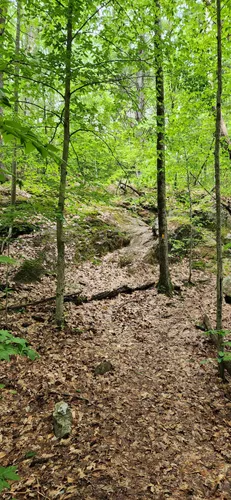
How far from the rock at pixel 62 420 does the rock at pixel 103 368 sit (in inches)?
39.4

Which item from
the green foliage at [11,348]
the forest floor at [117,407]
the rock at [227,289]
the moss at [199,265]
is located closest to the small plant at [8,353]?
the green foliage at [11,348]

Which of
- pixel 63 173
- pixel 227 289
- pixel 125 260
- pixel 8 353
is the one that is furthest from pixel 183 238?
pixel 8 353

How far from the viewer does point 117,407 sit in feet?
14.0

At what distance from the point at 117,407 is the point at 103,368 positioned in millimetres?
873

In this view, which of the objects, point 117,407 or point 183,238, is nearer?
point 117,407

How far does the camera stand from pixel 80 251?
9.91m

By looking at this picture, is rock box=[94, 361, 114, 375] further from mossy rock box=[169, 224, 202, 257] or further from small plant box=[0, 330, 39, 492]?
mossy rock box=[169, 224, 202, 257]

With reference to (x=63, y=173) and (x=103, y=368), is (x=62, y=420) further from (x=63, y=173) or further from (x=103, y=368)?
(x=63, y=173)

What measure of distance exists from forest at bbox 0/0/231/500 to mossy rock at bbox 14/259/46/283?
A: 40mm

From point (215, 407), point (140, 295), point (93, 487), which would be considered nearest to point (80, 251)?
point (140, 295)

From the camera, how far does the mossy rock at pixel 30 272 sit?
746cm

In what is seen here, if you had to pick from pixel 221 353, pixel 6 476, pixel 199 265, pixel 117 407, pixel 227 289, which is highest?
pixel 199 265

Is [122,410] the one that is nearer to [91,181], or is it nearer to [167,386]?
[167,386]

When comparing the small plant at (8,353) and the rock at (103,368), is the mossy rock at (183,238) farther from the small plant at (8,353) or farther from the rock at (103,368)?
the small plant at (8,353)
